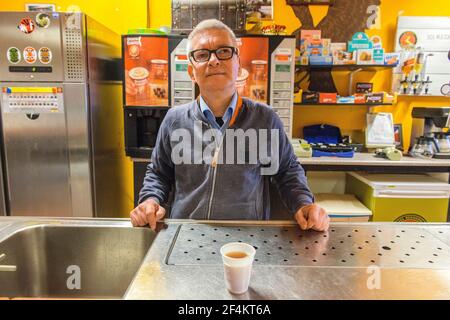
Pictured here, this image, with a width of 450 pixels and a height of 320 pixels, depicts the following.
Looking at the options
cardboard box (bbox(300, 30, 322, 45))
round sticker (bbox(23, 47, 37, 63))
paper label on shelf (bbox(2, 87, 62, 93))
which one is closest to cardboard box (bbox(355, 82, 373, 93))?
cardboard box (bbox(300, 30, 322, 45))

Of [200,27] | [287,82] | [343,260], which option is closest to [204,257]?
[343,260]

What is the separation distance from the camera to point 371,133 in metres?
3.11

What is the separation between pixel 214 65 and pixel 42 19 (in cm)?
188

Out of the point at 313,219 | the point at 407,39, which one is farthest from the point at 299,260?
the point at 407,39

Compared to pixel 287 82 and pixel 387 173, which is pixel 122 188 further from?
pixel 387 173

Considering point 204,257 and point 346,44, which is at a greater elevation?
point 346,44

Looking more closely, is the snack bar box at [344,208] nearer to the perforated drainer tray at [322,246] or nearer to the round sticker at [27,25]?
the perforated drainer tray at [322,246]

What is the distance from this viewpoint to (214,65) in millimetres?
1265

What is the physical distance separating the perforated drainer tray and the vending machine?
1714 millimetres

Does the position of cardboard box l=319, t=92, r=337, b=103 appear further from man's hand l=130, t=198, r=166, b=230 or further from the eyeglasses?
man's hand l=130, t=198, r=166, b=230

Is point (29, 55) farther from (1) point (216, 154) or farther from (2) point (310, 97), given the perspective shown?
(2) point (310, 97)

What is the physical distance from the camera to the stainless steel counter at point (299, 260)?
0.77m

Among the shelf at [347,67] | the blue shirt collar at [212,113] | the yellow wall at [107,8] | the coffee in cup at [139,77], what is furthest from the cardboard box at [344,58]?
the blue shirt collar at [212,113]
